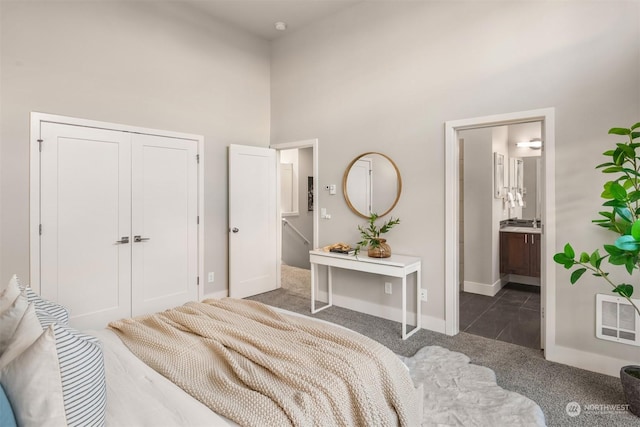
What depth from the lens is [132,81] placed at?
3.60m

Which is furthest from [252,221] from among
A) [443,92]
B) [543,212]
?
[543,212]

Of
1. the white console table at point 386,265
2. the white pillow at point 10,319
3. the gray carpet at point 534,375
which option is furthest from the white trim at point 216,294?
the white pillow at point 10,319

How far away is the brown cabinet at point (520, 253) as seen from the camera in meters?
4.74

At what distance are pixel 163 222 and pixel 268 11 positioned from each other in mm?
2754

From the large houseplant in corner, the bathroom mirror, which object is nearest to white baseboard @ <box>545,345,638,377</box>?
the large houseplant in corner

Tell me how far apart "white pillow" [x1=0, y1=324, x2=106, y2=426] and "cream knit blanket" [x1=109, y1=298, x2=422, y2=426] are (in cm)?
38

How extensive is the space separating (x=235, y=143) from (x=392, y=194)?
7.07 feet

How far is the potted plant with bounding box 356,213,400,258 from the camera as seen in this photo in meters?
3.48

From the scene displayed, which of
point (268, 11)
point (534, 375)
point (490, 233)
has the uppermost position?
point (268, 11)

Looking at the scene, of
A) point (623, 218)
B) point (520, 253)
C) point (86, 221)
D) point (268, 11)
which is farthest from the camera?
point (520, 253)

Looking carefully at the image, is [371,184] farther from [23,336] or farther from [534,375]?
[23,336]

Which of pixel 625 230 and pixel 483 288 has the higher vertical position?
pixel 625 230

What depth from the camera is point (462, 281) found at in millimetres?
4902

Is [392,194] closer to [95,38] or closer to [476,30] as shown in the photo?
[476,30]
